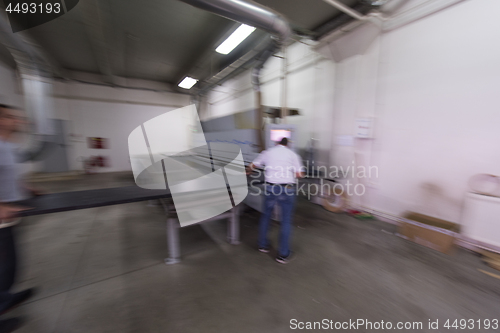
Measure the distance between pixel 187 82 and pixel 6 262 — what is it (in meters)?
7.07

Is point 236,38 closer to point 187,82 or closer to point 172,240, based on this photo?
point 172,240

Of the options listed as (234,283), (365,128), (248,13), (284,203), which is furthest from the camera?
(365,128)

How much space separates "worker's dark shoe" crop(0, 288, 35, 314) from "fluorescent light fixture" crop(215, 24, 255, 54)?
438cm

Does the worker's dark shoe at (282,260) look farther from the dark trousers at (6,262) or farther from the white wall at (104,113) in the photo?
the white wall at (104,113)

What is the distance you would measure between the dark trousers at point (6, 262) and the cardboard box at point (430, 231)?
4034 mm

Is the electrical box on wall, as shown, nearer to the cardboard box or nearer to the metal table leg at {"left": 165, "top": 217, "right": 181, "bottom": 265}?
the cardboard box

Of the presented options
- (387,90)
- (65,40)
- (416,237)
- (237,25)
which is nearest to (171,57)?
(65,40)

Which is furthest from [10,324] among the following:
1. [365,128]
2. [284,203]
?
[365,128]

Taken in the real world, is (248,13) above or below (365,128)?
above

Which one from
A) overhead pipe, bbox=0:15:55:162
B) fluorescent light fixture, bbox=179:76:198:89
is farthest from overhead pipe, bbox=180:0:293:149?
fluorescent light fixture, bbox=179:76:198:89

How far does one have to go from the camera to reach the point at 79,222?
119 inches

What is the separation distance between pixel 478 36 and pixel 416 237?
8.25 feet

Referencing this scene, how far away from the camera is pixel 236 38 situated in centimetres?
377

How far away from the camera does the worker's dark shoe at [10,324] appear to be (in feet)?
4.20
